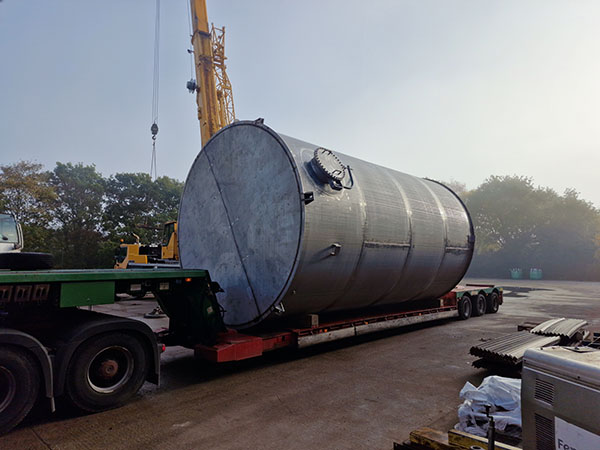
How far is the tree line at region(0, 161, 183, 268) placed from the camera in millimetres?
29281

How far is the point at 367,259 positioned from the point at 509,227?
153 ft

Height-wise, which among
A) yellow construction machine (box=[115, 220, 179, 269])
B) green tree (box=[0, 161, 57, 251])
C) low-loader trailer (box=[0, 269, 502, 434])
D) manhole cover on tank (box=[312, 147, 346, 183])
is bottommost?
low-loader trailer (box=[0, 269, 502, 434])

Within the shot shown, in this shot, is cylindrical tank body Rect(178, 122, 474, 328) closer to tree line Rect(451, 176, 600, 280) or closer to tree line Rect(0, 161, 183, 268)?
tree line Rect(0, 161, 183, 268)

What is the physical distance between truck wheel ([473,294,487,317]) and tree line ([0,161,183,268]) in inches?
873

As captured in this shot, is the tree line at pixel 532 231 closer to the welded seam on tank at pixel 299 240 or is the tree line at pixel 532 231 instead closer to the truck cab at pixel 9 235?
the welded seam on tank at pixel 299 240

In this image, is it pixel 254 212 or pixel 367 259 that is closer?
pixel 254 212

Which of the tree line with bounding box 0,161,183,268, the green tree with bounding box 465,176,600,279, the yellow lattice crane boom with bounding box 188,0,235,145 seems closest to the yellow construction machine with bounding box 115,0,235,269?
the yellow lattice crane boom with bounding box 188,0,235,145

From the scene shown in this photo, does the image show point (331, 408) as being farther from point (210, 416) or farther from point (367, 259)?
point (367, 259)

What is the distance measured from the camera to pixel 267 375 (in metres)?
6.14

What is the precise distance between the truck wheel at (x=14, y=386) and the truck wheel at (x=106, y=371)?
41 centimetres

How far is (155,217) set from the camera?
3628cm

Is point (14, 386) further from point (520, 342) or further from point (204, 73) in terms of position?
point (204, 73)

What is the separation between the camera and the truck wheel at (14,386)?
3959 millimetres

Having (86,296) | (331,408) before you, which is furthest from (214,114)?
(331,408)
